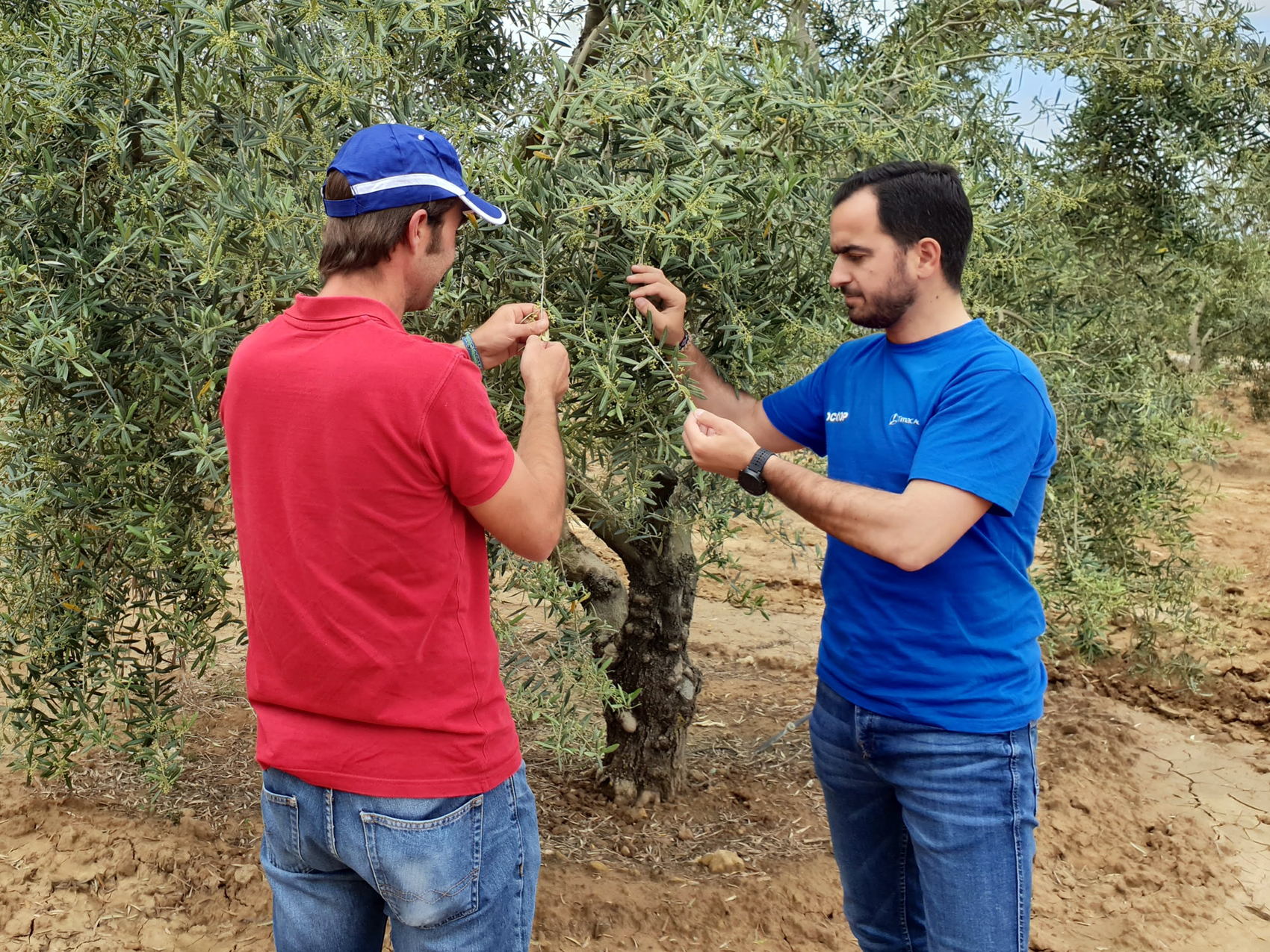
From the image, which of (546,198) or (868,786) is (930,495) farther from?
(546,198)

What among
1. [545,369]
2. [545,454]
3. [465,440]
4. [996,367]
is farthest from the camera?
[996,367]

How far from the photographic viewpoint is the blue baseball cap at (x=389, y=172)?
206 centimetres

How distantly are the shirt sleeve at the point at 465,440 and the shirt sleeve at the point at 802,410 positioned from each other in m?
1.27

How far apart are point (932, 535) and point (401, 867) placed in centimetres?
133

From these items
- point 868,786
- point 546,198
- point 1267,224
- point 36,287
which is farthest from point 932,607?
point 1267,224

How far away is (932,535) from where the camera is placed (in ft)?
7.94

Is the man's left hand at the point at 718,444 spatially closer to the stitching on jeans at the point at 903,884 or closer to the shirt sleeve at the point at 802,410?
the shirt sleeve at the point at 802,410

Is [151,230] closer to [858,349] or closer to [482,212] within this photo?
[482,212]

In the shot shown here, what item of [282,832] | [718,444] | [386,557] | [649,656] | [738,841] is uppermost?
[718,444]

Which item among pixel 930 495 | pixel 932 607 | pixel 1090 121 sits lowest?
pixel 932 607

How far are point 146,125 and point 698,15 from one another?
4.56 ft

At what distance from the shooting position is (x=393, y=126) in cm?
214

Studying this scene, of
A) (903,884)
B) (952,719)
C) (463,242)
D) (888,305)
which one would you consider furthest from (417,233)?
→ (903,884)

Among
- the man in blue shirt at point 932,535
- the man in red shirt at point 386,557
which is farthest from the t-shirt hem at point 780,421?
the man in red shirt at point 386,557
